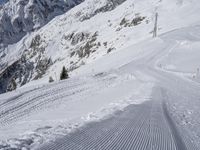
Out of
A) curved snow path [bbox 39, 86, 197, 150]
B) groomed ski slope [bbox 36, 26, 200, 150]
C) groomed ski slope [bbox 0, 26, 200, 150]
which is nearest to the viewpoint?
curved snow path [bbox 39, 86, 197, 150]

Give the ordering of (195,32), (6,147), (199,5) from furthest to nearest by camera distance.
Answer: (199,5)
(195,32)
(6,147)

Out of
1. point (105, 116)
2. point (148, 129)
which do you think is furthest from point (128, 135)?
point (105, 116)

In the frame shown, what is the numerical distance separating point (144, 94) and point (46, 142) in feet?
29.8

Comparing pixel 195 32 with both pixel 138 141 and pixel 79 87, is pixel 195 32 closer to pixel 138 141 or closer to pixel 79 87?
pixel 79 87

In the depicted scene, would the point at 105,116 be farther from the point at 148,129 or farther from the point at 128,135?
the point at 128,135

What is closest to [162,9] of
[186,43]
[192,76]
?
[186,43]

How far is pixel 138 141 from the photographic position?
27.4 ft

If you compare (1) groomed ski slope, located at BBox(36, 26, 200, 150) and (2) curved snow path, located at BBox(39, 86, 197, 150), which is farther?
(1) groomed ski slope, located at BBox(36, 26, 200, 150)

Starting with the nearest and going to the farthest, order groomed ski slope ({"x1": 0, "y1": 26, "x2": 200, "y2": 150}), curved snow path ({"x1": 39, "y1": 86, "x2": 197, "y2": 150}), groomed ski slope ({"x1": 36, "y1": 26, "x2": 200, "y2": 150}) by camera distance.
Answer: curved snow path ({"x1": 39, "y1": 86, "x2": 197, "y2": 150})
groomed ski slope ({"x1": 36, "y1": 26, "x2": 200, "y2": 150})
groomed ski slope ({"x1": 0, "y1": 26, "x2": 200, "y2": 150})

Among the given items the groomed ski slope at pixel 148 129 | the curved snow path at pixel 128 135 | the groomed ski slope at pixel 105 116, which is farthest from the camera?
the groomed ski slope at pixel 105 116

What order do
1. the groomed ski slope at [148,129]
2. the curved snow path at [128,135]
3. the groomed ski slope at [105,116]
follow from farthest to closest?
the groomed ski slope at [105,116], the groomed ski slope at [148,129], the curved snow path at [128,135]

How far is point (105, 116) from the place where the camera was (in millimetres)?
10555

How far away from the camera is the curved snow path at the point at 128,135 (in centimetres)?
758

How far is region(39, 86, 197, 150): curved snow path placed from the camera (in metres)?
7.58
